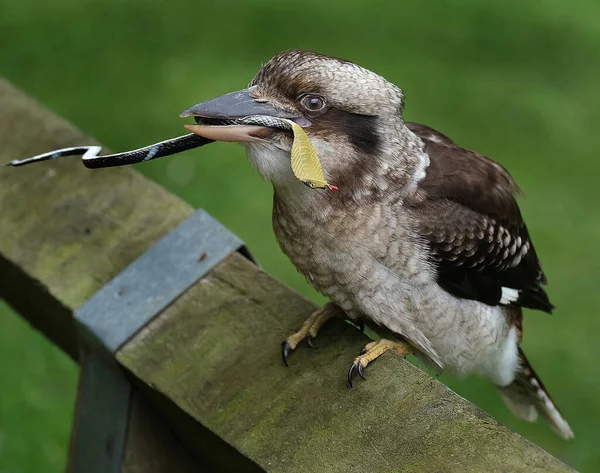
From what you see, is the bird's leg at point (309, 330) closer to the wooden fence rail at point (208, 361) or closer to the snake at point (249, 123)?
the wooden fence rail at point (208, 361)

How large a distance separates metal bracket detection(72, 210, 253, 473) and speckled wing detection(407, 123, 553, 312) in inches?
20.3

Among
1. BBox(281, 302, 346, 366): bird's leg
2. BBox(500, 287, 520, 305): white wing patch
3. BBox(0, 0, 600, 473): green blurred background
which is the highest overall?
BBox(281, 302, 346, 366): bird's leg

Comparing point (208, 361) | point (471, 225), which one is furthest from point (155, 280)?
point (471, 225)

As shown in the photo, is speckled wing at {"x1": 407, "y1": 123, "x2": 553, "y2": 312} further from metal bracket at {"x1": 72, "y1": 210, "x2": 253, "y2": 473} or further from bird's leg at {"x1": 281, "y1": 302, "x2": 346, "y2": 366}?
metal bracket at {"x1": 72, "y1": 210, "x2": 253, "y2": 473}

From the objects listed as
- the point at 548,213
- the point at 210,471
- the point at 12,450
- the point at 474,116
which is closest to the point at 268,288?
the point at 210,471

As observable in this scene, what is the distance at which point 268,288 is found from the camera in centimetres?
201

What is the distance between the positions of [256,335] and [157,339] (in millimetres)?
229

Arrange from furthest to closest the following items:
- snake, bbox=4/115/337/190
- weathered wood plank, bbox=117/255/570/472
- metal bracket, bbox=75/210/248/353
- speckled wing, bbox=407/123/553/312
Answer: speckled wing, bbox=407/123/553/312
metal bracket, bbox=75/210/248/353
snake, bbox=4/115/337/190
weathered wood plank, bbox=117/255/570/472

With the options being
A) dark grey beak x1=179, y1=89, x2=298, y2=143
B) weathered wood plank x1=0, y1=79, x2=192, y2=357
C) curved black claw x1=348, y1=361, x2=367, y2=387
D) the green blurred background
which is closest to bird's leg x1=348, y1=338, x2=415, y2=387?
curved black claw x1=348, y1=361, x2=367, y2=387

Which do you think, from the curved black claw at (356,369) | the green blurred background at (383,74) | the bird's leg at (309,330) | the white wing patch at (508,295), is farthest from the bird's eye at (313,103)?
the green blurred background at (383,74)

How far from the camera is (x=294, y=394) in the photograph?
5.69 feet

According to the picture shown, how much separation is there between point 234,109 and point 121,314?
541 mm

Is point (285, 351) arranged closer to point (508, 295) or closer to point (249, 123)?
point (249, 123)

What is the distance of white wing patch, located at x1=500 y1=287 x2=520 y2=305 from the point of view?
257cm
